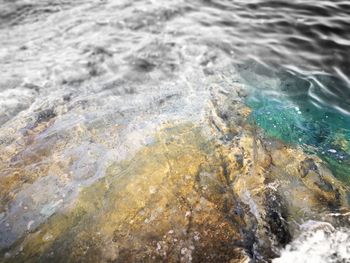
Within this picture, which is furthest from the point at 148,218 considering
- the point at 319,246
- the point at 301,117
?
the point at 301,117

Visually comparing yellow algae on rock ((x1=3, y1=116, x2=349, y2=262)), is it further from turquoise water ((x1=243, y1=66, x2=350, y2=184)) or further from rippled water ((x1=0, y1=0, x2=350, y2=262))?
turquoise water ((x1=243, y1=66, x2=350, y2=184))

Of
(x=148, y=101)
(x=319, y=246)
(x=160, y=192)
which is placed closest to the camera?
(x=319, y=246)

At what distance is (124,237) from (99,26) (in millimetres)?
5393

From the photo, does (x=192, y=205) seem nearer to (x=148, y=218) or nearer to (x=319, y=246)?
(x=148, y=218)

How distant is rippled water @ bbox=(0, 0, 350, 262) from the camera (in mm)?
3287

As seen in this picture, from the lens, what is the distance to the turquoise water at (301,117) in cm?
399

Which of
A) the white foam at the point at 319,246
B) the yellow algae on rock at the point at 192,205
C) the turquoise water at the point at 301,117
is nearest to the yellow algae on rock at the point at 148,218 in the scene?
the yellow algae on rock at the point at 192,205

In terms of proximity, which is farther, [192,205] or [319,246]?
[192,205]

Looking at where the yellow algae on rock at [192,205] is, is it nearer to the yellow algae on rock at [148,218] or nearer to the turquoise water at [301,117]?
the yellow algae on rock at [148,218]

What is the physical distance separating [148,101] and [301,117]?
7.47ft

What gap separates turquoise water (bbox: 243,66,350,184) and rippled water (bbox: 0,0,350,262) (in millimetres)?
19

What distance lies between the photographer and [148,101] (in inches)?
193

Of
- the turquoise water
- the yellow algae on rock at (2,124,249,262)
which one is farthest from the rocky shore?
the turquoise water

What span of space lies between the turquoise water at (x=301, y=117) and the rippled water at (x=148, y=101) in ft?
0.06
